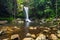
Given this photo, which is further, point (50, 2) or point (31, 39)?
Answer: point (50, 2)

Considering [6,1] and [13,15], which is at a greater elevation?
[6,1]

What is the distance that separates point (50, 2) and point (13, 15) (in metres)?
5.57

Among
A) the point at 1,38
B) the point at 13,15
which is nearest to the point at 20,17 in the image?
the point at 13,15

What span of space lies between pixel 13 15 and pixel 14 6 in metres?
1.49

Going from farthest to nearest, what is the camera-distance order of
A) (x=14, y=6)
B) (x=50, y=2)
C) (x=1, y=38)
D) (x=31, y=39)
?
(x=14, y=6) < (x=50, y=2) < (x=1, y=38) < (x=31, y=39)

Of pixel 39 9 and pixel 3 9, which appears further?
pixel 39 9

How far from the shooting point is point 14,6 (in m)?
24.7

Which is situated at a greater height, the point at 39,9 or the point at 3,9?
the point at 3,9

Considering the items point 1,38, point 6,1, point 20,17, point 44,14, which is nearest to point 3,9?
point 6,1

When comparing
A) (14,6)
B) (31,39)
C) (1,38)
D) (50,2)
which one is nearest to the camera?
(31,39)

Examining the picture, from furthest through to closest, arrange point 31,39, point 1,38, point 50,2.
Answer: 1. point 50,2
2. point 1,38
3. point 31,39

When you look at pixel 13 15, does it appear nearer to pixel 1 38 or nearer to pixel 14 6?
pixel 14 6

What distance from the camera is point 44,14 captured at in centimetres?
2358

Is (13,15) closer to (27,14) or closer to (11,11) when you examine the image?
(11,11)
